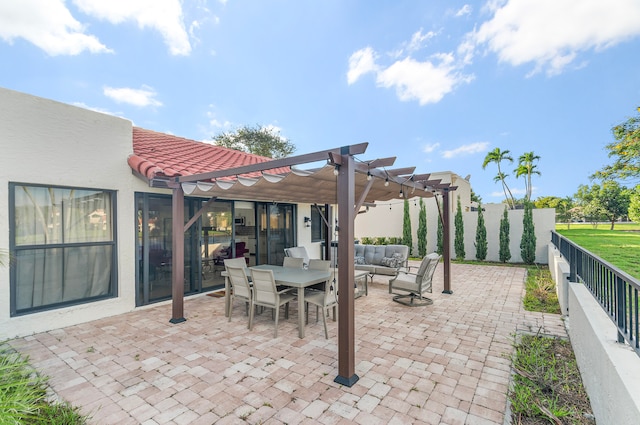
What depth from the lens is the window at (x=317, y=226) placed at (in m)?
11.3

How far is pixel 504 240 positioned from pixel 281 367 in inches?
493

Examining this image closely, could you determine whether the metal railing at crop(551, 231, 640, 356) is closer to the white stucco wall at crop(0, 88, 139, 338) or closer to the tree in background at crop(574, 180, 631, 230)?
the white stucco wall at crop(0, 88, 139, 338)

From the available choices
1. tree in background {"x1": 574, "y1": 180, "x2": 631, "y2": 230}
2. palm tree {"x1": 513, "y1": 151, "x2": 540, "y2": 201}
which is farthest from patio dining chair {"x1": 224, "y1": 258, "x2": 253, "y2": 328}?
tree in background {"x1": 574, "y1": 180, "x2": 631, "y2": 230}

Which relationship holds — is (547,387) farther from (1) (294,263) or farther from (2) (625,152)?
(2) (625,152)

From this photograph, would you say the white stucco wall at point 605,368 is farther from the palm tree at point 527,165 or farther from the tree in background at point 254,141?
the palm tree at point 527,165

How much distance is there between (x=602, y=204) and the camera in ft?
124

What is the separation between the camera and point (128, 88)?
47.1 ft

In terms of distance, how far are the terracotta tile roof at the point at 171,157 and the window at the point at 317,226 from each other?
338 centimetres

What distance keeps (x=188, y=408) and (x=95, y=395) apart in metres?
1.12

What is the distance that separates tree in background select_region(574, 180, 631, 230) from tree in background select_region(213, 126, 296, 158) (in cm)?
3656

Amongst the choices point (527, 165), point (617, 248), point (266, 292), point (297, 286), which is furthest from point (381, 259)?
point (527, 165)

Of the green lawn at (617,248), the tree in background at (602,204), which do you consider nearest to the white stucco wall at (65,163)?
the green lawn at (617,248)

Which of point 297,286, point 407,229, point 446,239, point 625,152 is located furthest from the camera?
point 407,229

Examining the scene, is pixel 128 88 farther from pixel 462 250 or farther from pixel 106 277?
pixel 462 250
